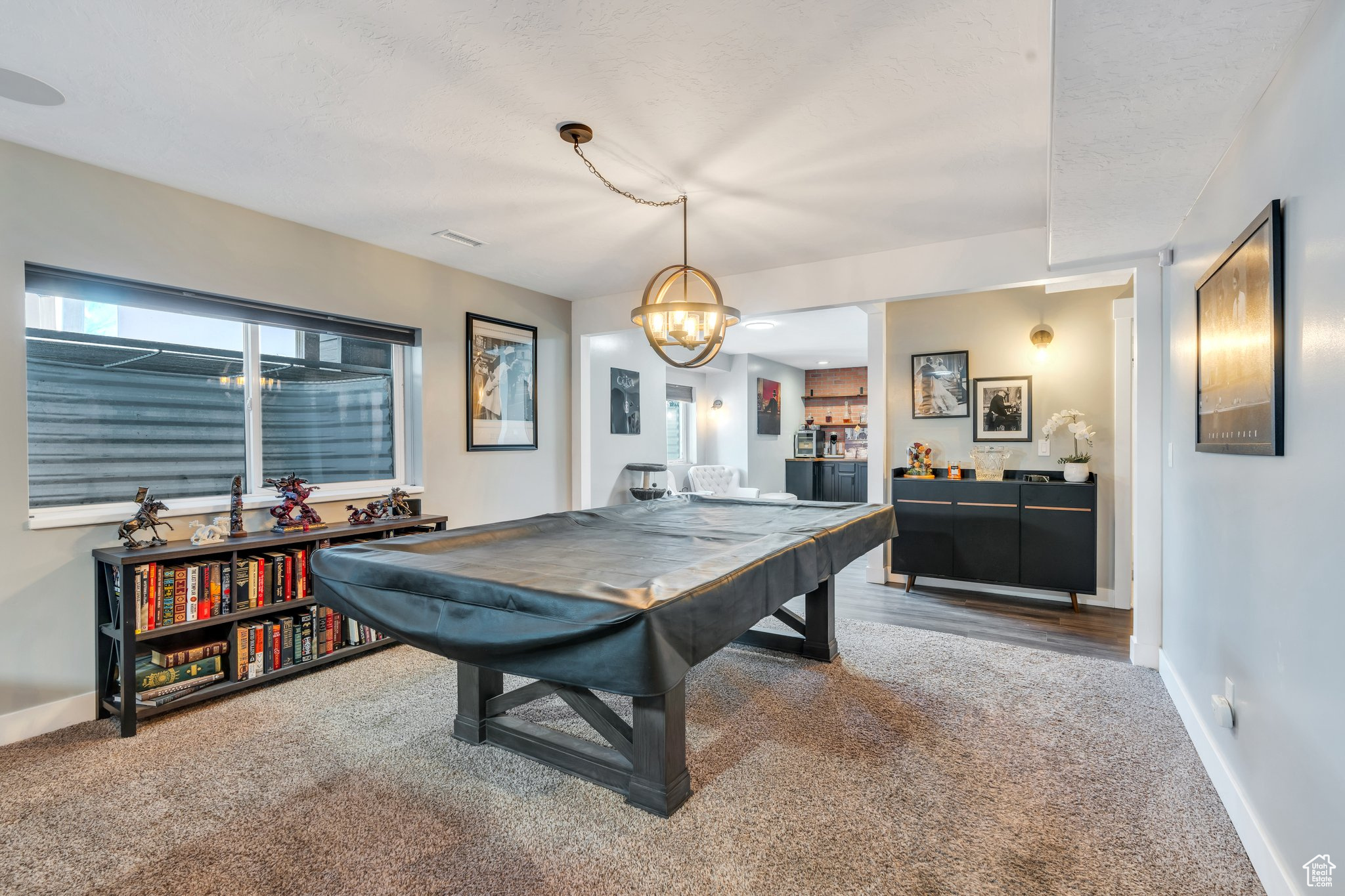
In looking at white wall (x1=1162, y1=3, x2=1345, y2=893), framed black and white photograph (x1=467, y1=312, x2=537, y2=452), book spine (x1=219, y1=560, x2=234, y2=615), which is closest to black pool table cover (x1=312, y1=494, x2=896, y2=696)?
book spine (x1=219, y1=560, x2=234, y2=615)

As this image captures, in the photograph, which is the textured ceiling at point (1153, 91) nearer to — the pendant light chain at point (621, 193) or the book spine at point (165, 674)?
the pendant light chain at point (621, 193)

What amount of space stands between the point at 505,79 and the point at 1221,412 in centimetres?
260

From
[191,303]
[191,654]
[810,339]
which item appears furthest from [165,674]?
[810,339]

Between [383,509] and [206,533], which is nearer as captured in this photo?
[206,533]

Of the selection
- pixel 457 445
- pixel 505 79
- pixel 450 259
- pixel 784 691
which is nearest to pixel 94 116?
pixel 505 79

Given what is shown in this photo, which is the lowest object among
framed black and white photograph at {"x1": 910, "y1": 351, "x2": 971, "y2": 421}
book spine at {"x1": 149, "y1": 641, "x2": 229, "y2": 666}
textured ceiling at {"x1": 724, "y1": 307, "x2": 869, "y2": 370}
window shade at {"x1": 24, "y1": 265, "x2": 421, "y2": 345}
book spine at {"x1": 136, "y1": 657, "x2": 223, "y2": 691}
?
book spine at {"x1": 136, "y1": 657, "x2": 223, "y2": 691}

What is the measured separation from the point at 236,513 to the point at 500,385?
2.00 meters

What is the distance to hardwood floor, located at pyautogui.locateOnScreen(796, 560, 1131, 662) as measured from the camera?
3553 mm

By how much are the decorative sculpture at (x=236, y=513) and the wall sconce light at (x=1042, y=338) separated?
5.15 metres

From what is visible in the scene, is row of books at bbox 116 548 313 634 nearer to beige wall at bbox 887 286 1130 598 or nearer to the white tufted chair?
beige wall at bbox 887 286 1130 598

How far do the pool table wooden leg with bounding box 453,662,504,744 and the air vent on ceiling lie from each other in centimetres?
248

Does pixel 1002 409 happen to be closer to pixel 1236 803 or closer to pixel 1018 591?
pixel 1018 591

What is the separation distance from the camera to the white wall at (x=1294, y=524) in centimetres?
125

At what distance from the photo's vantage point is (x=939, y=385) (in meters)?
4.92
